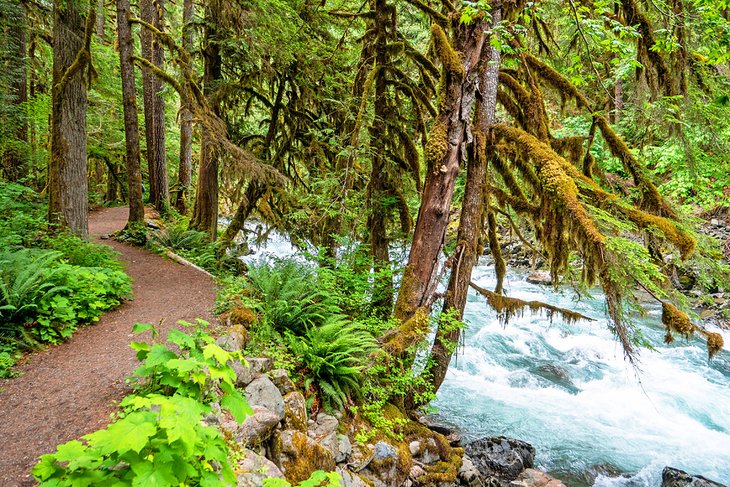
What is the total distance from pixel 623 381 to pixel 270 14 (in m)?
11.7

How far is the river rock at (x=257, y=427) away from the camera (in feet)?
12.1

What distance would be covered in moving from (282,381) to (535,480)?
4.56 m

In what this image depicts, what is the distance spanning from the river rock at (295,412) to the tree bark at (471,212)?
2107 mm

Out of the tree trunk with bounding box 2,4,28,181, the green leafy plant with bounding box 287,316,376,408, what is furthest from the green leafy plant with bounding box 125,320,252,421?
the tree trunk with bounding box 2,4,28,181

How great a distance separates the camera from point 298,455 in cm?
397

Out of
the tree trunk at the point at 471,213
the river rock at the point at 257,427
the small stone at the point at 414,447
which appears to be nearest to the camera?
the river rock at the point at 257,427

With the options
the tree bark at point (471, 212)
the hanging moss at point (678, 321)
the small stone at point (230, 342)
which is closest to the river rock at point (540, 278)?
the tree bark at point (471, 212)

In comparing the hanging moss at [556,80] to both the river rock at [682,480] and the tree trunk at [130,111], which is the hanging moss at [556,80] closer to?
the river rock at [682,480]

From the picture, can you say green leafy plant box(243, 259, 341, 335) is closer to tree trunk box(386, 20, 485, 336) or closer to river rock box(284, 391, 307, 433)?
river rock box(284, 391, 307, 433)

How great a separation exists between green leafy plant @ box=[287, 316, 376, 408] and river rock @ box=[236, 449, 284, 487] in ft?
4.57

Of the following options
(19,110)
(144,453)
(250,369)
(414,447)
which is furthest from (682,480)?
(19,110)

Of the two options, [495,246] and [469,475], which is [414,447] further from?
[495,246]

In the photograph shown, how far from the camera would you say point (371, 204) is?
748 cm

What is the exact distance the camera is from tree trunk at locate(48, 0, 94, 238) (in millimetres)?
A: 6658
